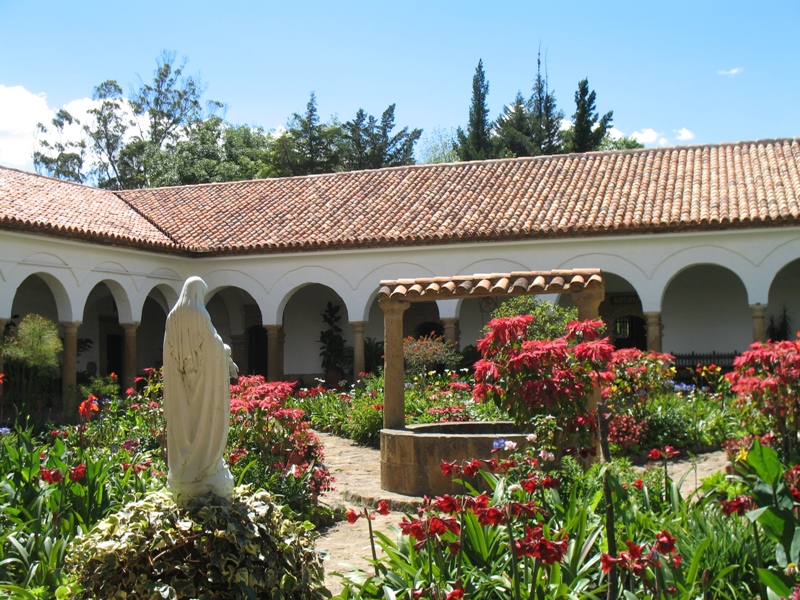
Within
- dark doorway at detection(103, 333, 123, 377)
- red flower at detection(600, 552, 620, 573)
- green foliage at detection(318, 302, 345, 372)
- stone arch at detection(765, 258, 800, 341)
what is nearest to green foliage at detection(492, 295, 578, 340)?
stone arch at detection(765, 258, 800, 341)

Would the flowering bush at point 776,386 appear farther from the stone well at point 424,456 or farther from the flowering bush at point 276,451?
the flowering bush at point 276,451

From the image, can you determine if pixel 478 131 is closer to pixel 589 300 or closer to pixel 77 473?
pixel 589 300

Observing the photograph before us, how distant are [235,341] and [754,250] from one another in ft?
42.1

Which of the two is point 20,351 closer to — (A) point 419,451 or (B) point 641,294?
(A) point 419,451

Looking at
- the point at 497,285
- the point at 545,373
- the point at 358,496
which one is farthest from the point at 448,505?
the point at 497,285

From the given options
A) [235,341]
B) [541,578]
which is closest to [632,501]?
[541,578]

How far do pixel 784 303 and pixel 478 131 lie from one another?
21342 mm

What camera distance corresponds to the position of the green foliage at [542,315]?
13734mm

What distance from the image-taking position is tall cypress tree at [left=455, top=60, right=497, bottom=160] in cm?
3866

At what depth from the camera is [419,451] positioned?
8789 millimetres

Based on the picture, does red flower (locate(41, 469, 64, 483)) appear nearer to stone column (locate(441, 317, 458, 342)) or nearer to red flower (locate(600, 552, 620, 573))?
red flower (locate(600, 552, 620, 573))

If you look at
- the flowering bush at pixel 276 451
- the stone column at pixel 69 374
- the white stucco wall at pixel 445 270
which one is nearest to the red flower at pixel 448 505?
the flowering bush at pixel 276 451

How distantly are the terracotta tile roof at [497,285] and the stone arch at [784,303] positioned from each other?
11805 mm

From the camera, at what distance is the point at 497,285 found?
932 centimetres
